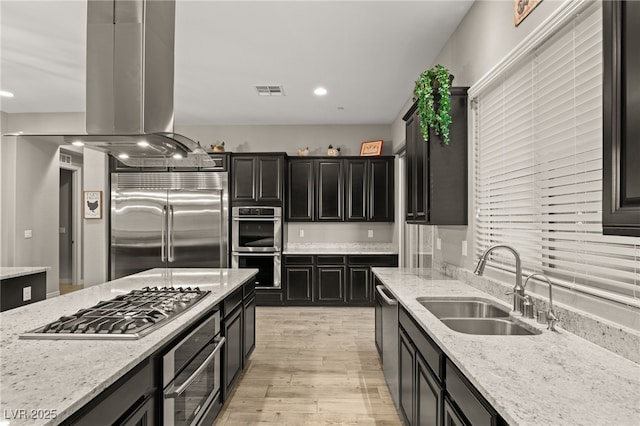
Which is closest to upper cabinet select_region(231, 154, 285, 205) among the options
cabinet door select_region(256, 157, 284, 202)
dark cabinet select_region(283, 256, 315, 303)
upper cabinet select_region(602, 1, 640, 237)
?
cabinet door select_region(256, 157, 284, 202)

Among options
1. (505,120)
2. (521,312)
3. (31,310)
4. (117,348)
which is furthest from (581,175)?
(31,310)

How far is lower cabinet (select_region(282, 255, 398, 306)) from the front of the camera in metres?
5.87

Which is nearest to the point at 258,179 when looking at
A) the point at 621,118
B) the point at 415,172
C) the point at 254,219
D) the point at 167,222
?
the point at 254,219

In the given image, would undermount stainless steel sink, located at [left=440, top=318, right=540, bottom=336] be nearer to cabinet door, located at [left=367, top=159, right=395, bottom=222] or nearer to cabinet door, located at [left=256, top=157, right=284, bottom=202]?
cabinet door, located at [left=367, top=159, right=395, bottom=222]

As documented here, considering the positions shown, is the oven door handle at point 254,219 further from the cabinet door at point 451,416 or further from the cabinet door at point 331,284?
the cabinet door at point 451,416

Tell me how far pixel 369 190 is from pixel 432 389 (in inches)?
182

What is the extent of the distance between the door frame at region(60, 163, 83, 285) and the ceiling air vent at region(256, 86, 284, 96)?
5.03m

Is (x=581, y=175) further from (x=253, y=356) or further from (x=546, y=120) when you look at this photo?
(x=253, y=356)

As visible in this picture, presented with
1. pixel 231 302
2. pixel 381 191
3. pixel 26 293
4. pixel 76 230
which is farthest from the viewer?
pixel 76 230

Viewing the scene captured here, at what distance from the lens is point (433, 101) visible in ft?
9.27

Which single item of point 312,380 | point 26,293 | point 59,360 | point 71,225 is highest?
point 71,225

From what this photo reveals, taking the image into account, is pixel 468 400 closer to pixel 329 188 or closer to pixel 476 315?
pixel 476 315

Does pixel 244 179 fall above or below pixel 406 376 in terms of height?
above

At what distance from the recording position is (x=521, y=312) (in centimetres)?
191
